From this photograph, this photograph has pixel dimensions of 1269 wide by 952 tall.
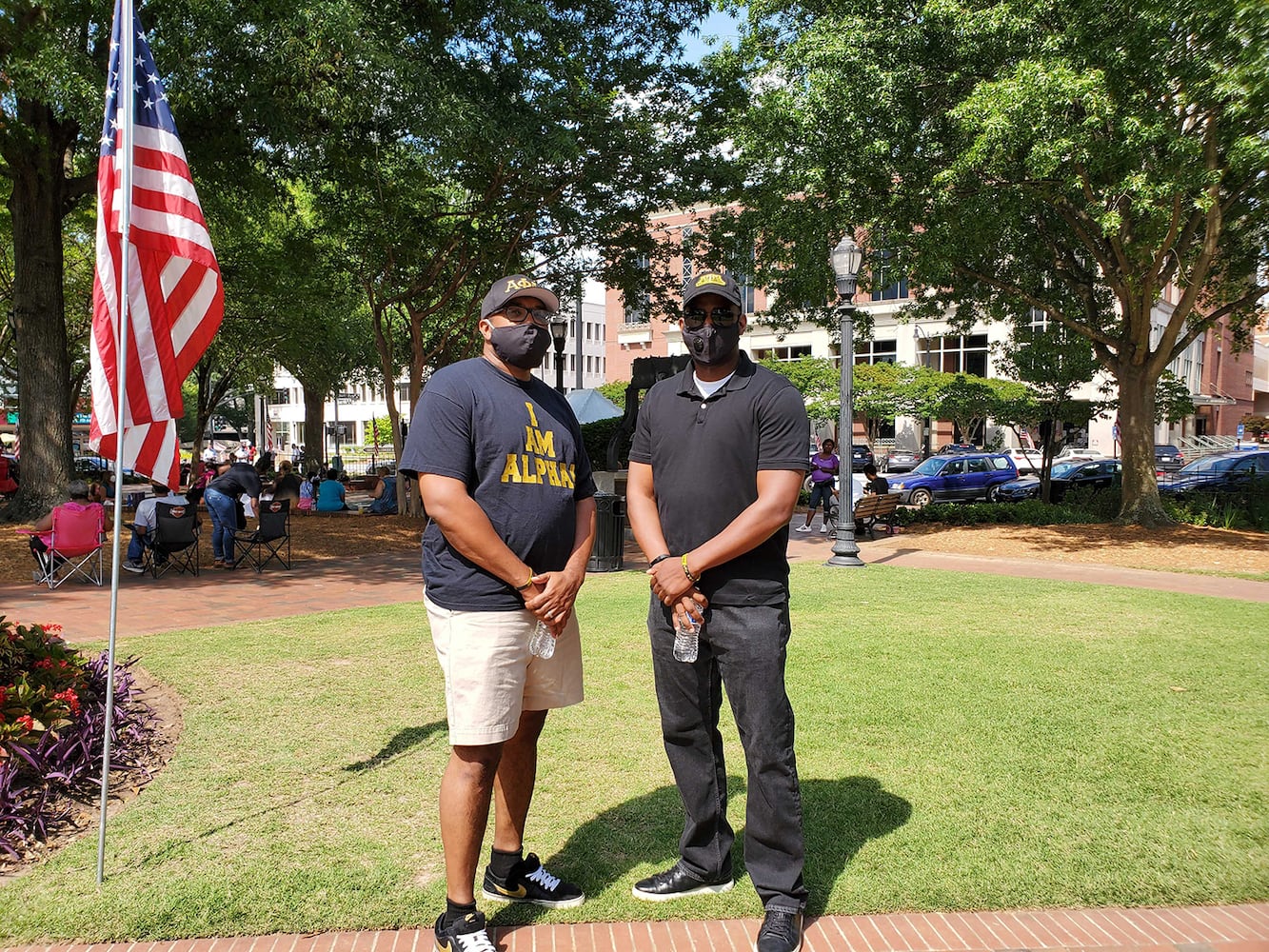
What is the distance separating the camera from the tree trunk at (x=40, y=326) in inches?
551

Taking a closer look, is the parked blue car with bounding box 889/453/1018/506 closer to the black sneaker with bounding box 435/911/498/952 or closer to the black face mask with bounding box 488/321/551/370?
the black face mask with bounding box 488/321/551/370

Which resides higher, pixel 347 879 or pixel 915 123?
pixel 915 123

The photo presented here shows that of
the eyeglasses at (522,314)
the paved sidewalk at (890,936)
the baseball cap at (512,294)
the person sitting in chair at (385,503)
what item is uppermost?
the baseball cap at (512,294)

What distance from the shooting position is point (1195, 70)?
39.4 feet

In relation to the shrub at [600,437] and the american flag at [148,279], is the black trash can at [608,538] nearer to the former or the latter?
the american flag at [148,279]

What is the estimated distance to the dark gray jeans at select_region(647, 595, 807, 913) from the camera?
308 cm

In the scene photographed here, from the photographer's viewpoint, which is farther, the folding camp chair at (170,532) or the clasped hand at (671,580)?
the folding camp chair at (170,532)

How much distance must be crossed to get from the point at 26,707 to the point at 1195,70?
14.1 metres

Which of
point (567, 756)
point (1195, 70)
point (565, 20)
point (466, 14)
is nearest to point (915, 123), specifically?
point (1195, 70)

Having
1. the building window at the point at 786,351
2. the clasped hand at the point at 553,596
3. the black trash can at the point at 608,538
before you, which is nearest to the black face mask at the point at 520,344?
the clasped hand at the point at 553,596

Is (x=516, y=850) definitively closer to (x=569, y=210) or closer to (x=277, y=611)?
(x=277, y=611)

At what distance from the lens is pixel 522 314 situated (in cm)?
318

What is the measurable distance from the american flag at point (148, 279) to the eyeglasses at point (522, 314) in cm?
176

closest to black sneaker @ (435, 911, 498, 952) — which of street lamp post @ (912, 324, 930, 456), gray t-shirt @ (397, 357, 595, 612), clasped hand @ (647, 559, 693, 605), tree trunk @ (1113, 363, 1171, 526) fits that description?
gray t-shirt @ (397, 357, 595, 612)
